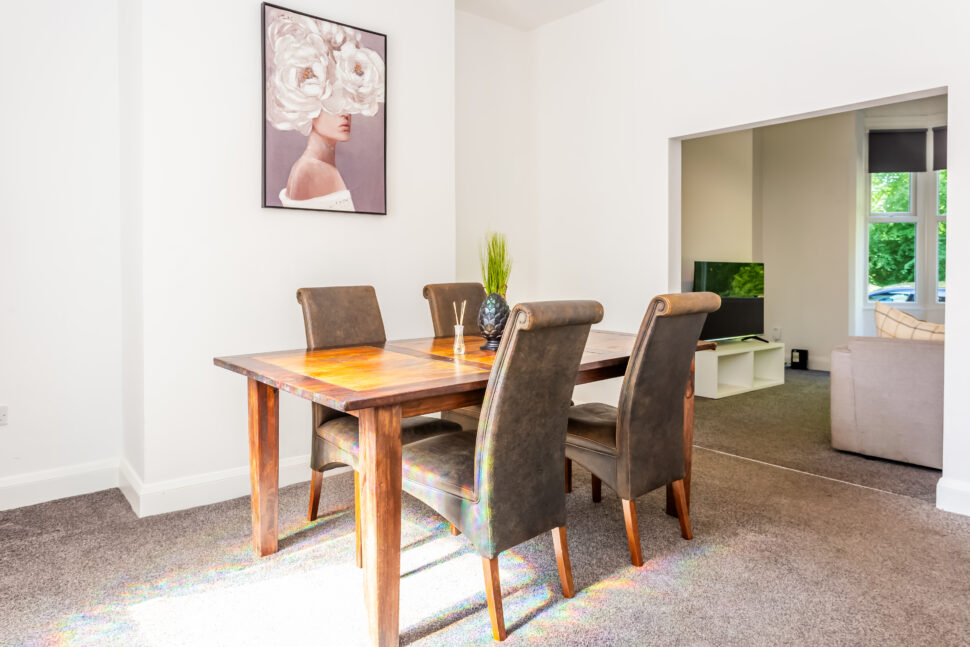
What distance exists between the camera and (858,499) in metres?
2.88

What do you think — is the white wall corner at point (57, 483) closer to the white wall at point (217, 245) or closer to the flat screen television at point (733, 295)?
the white wall at point (217, 245)

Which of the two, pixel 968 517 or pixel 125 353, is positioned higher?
pixel 125 353

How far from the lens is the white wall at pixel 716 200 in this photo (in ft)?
19.3

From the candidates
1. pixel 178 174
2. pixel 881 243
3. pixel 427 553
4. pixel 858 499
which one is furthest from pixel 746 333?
pixel 178 174

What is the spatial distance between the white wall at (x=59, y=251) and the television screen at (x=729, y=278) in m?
4.45

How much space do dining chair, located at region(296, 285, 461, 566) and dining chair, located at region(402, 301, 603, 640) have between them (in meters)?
0.45

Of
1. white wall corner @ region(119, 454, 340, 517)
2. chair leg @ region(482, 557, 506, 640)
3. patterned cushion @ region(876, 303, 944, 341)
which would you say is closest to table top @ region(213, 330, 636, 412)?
chair leg @ region(482, 557, 506, 640)

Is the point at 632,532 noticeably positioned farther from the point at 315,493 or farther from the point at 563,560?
the point at 315,493

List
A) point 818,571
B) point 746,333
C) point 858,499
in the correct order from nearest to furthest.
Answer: point 818,571
point 858,499
point 746,333

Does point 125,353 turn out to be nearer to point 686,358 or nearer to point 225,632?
point 225,632

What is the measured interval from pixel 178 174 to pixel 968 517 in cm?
366

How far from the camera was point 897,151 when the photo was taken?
21.6 ft

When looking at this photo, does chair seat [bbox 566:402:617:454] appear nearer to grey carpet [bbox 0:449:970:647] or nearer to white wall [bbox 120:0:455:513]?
grey carpet [bbox 0:449:970:647]

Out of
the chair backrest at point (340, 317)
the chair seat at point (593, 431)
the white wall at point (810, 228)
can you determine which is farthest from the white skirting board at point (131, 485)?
the white wall at point (810, 228)
